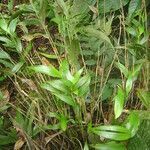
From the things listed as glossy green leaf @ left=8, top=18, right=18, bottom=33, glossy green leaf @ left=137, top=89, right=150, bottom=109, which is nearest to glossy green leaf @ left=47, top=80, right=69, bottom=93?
glossy green leaf @ left=137, top=89, right=150, bottom=109

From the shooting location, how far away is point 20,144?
1.38m

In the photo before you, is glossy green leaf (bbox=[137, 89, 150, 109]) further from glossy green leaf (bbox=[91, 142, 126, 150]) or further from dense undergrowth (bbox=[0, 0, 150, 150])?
glossy green leaf (bbox=[91, 142, 126, 150])

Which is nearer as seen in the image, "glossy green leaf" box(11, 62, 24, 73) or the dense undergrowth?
the dense undergrowth

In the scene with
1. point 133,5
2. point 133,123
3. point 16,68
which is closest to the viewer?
point 133,123

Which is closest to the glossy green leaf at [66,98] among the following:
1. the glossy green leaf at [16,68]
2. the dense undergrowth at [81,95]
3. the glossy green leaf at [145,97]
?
the dense undergrowth at [81,95]

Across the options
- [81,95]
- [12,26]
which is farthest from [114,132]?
[12,26]

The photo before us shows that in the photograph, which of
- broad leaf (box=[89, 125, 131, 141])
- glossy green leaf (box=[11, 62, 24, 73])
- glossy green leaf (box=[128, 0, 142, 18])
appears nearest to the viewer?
broad leaf (box=[89, 125, 131, 141])

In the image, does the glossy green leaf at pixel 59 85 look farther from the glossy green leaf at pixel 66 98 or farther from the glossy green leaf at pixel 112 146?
the glossy green leaf at pixel 112 146

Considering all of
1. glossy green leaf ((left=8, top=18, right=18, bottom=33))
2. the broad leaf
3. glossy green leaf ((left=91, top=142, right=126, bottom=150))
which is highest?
glossy green leaf ((left=8, top=18, right=18, bottom=33))

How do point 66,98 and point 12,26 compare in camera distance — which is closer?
point 66,98

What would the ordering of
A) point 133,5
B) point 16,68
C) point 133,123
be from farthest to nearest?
1. point 133,5
2. point 16,68
3. point 133,123

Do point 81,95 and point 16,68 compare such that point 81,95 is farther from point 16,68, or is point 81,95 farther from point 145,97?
point 16,68

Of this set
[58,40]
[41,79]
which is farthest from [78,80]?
[58,40]

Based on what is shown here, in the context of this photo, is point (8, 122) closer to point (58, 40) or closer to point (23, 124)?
point (23, 124)
